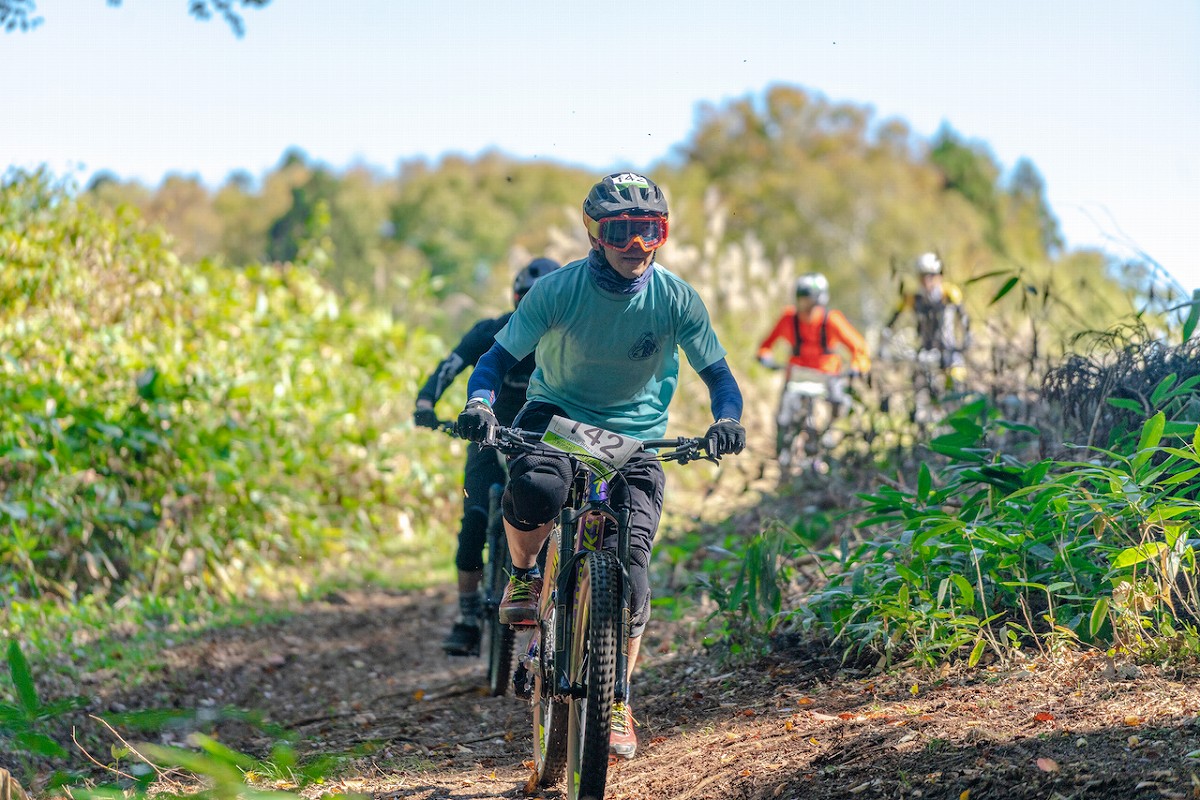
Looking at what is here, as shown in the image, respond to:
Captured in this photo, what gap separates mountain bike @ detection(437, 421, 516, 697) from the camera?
19.4 ft

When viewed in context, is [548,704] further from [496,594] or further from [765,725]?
[496,594]

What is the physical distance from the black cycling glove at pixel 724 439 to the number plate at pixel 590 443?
23cm

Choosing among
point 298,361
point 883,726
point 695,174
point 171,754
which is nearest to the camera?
point 171,754

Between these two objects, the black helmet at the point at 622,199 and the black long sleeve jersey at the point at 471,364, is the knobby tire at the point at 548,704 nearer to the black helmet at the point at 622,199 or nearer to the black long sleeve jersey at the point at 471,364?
the black helmet at the point at 622,199

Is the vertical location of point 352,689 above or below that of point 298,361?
below

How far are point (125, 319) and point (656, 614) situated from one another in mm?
4609

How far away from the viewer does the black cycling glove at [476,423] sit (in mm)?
4039

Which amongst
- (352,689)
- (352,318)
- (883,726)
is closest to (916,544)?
(883,726)

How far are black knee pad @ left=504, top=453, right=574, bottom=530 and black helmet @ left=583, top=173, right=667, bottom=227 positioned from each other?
2.63ft

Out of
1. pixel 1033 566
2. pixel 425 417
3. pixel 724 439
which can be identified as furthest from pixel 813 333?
pixel 724 439

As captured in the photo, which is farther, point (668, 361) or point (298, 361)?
point (298, 361)

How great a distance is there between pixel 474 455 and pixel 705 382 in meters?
2.11

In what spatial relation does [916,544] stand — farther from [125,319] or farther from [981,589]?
[125,319]

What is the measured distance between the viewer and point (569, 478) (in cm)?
414
